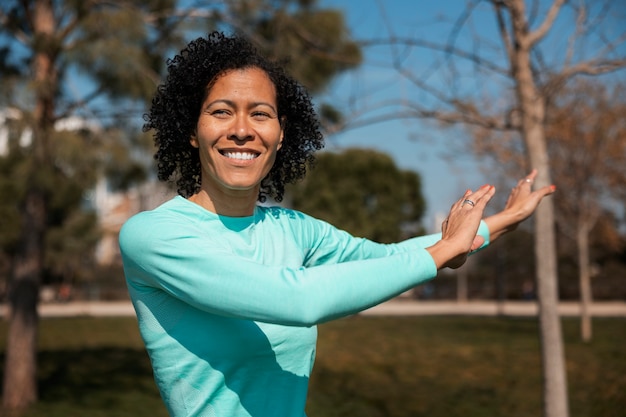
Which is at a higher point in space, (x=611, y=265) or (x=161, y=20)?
(x=161, y=20)

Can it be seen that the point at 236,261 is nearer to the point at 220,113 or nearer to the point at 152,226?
the point at 152,226

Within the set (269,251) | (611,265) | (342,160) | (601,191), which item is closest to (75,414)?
(269,251)

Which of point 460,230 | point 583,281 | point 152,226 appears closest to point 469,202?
point 460,230

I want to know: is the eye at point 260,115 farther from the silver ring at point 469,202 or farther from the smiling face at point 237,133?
the silver ring at point 469,202

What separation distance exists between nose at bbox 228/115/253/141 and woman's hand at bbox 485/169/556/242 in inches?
27.7

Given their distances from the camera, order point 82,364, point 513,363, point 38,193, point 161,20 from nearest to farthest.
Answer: point 38,193
point 161,20
point 513,363
point 82,364

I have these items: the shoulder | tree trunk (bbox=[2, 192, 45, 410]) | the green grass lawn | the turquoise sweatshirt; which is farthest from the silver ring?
tree trunk (bbox=[2, 192, 45, 410])

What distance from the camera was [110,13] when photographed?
7.90m

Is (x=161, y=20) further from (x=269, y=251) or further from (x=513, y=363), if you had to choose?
(x=269, y=251)

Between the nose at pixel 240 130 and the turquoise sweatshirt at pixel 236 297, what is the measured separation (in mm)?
158

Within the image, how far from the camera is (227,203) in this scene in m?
1.49

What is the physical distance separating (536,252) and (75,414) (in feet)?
17.4

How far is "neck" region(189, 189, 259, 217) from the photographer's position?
4.89 feet

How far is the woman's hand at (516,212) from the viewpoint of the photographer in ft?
6.02
